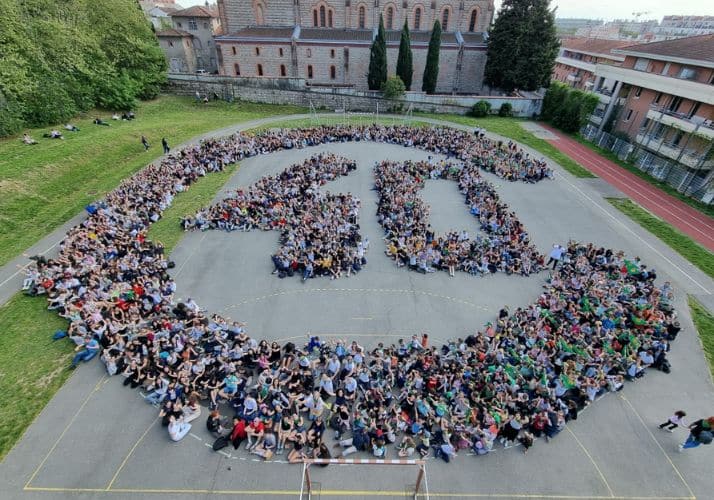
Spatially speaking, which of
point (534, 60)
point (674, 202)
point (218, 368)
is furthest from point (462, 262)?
point (534, 60)

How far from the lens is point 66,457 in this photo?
10359mm

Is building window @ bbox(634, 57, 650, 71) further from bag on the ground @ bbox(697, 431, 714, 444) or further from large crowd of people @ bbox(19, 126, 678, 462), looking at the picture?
bag on the ground @ bbox(697, 431, 714, 444)

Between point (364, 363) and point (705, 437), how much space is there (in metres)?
10.2

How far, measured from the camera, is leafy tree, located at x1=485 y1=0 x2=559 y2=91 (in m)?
46.4

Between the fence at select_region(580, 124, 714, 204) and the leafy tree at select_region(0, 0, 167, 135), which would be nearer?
the fence at select_region(580, 124, 714, 204)

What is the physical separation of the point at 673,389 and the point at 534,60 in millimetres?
47702

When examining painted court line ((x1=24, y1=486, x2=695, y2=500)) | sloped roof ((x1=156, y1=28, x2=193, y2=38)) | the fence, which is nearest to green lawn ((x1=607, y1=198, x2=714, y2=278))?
the fence

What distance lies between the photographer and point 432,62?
5081 cm

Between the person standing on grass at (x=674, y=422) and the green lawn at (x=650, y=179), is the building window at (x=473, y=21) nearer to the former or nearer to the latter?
the green lawn at (x=650, y=179)

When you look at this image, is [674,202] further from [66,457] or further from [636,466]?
[66,457]

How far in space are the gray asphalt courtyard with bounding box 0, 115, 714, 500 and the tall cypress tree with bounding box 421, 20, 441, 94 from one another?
41.3 metres

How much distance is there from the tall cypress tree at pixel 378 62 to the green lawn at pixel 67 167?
72.5 ft

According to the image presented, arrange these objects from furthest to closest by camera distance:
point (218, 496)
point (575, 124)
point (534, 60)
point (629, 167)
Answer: point (534, 60), point (575, 124), point (629, 167), point (218, 496)

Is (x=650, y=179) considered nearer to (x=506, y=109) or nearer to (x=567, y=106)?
(x=567, y=106)
